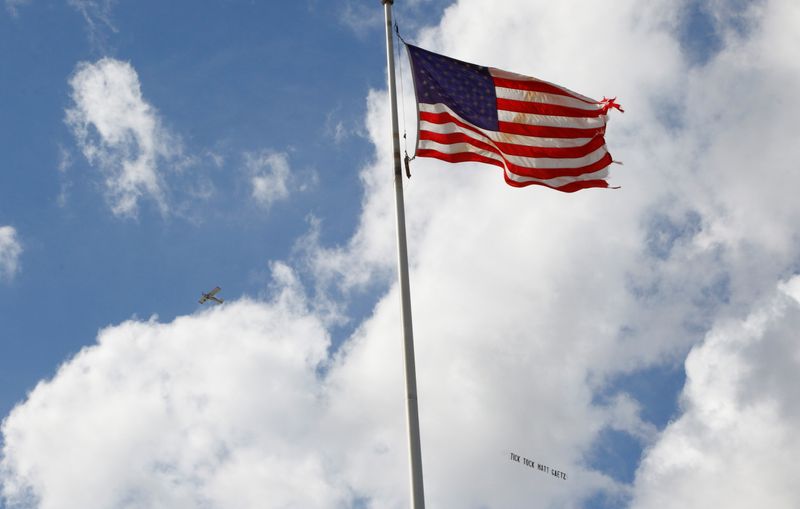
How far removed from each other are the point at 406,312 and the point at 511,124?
1035 cm

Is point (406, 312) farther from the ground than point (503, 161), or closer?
closer

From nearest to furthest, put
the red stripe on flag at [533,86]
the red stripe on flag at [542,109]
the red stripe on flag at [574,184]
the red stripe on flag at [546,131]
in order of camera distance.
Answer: the red stripe on flag at [574,184] → the red stripe on flag at [546,131] → the red stripe on flag at [542,109] → the red stripe on flag at [533,86]

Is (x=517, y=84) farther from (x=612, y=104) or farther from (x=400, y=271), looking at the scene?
(x=400, y=271)

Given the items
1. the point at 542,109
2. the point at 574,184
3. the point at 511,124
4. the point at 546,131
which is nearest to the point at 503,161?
the point at 511,124

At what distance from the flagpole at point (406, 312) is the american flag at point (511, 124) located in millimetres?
1365


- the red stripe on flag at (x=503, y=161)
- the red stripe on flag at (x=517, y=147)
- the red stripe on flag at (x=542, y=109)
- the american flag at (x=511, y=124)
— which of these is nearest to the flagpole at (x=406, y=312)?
the american flag at (x=511, y=124)

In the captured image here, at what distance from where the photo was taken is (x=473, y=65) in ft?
103

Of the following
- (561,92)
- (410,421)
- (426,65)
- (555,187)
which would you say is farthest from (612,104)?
(410,421)

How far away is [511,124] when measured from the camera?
30.7m

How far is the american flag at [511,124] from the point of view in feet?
94.6

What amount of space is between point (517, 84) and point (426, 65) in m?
3.91

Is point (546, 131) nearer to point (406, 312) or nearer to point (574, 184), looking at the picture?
point (574, 184)

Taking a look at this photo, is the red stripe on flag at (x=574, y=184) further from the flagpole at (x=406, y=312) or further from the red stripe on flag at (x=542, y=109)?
the flagpole at (x=406, y=312)

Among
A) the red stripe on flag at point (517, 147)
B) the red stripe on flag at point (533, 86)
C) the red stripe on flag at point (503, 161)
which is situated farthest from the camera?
the red stripe on flag at point (533, 86)
